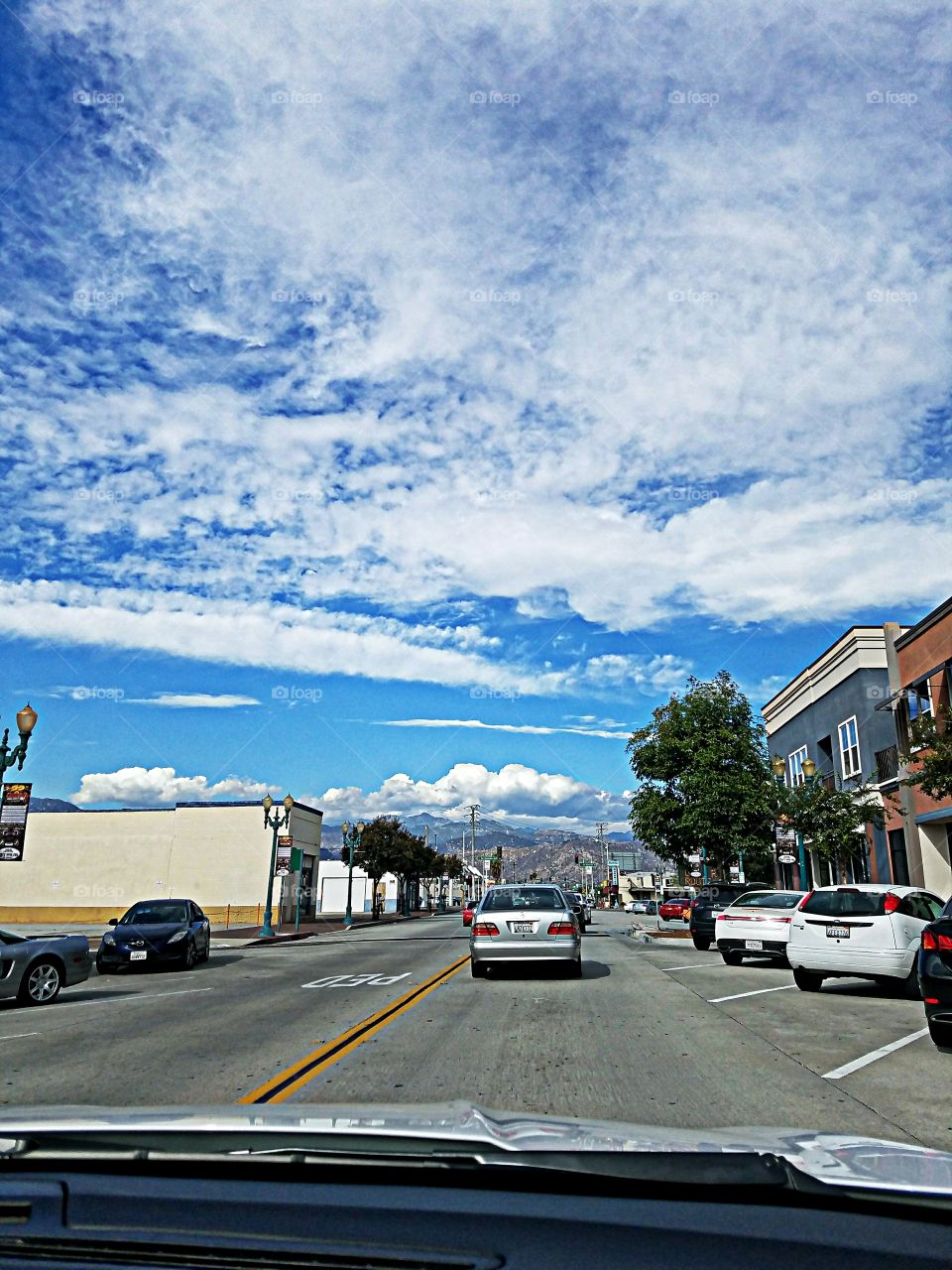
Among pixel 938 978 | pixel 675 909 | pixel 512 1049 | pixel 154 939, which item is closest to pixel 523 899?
pixel 512 1049

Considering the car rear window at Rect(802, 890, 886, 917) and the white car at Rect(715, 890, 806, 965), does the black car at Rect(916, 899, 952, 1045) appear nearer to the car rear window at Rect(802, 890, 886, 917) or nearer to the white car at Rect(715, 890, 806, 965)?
the car rear window at Rect(802, 890, 886, 917)

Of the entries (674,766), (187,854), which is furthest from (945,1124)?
(187,854)

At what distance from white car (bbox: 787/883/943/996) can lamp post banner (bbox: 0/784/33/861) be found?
50.5 ft

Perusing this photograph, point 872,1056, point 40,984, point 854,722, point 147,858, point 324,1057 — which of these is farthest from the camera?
point 147,858

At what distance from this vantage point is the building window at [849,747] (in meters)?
35.4

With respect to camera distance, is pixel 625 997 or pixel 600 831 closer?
pixel 625 997

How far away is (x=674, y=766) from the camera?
128 feet

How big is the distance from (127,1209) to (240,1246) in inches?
14.4

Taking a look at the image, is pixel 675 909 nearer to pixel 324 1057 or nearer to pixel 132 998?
pixel 132 998

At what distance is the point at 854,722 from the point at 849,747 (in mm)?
1121

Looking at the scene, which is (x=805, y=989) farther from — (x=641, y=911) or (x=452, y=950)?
(x=641, y=911)

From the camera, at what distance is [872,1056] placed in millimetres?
9531

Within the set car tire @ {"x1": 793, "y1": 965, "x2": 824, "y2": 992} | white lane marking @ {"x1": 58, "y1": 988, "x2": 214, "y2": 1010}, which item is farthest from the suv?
white lane marking @ {"x1": 58, "y1": 988, "x2": 214, "y2": 1010}

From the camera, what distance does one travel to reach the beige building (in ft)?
186
